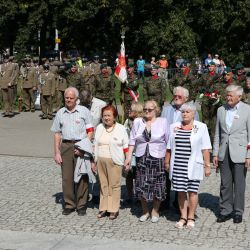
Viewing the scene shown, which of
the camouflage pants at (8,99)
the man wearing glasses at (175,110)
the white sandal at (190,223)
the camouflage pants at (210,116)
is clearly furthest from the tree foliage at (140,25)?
the white sandal at (190,223)

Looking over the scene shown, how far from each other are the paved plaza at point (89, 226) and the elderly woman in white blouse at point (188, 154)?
0.43 metres

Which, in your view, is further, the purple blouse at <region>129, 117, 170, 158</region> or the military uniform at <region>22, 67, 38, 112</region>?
the military uniform at <region>22, 67, 38, 112</region>

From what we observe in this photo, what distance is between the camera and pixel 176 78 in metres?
14.7

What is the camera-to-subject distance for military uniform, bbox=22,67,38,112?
1842 centimetres

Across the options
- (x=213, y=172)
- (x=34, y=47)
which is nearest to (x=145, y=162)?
(x=213, y=172)

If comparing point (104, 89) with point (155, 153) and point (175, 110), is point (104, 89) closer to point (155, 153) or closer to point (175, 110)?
point (175, 110)

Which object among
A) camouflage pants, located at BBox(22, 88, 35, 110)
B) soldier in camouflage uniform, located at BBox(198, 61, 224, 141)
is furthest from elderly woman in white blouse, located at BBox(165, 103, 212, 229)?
camouflage pants, located at BBox(22, 88, 35, 110)

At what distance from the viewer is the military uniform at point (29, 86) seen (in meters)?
18.4

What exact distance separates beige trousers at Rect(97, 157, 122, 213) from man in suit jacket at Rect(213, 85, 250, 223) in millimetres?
1311

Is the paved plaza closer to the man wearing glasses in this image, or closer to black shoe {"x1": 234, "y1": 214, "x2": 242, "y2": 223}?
black shoe {"x1": 234, "y1": 214, "x2": 242, "y2": 223}

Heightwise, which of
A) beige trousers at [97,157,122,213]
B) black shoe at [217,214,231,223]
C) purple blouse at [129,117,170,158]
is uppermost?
purple blouse at [129,117,170,158]

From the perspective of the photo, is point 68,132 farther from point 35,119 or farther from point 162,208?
point 35,119

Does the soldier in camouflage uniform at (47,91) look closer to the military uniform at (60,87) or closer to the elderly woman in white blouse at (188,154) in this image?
the military uniform at (60,87)

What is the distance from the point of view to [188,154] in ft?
22.6
